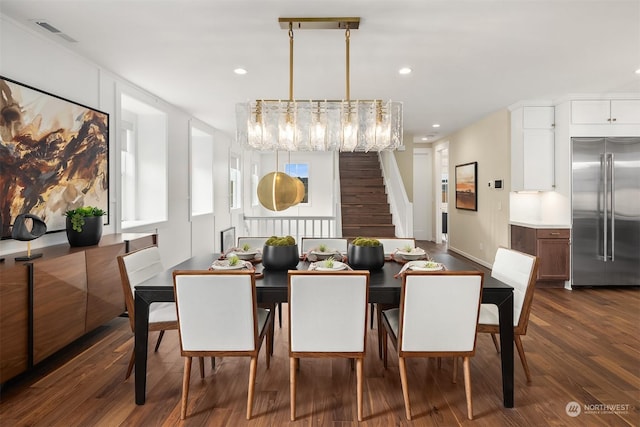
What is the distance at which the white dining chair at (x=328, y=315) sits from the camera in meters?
1.97

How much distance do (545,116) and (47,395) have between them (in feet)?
20.2

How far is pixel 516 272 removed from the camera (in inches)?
100.0

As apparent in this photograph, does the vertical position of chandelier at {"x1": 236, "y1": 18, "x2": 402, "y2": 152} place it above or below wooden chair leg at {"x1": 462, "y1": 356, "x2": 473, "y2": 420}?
above

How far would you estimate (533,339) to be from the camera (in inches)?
→ 128

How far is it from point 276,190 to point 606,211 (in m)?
4.54

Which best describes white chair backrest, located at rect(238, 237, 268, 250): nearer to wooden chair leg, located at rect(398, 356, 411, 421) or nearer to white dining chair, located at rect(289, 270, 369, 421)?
white dining chair, located at rect(289, 270, 369, 421)

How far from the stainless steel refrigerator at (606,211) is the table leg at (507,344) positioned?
11.8 feet

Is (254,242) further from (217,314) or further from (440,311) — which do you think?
(440,311)

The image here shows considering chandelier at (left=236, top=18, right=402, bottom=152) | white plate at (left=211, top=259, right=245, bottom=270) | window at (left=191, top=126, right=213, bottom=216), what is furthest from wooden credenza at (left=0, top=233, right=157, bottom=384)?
window at (left=191, top=126, right=213, bottom=216)

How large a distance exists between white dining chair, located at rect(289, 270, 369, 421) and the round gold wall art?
94 centimetres

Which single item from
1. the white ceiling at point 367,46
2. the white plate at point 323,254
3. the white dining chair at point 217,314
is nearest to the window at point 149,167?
the white ceiling at point 367,46

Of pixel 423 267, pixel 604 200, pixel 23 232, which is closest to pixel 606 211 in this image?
pixel 604 200

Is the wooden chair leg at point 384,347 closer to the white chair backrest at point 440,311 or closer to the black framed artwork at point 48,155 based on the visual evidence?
the white chair backrest at point 440,311

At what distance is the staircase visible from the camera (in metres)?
6.38
